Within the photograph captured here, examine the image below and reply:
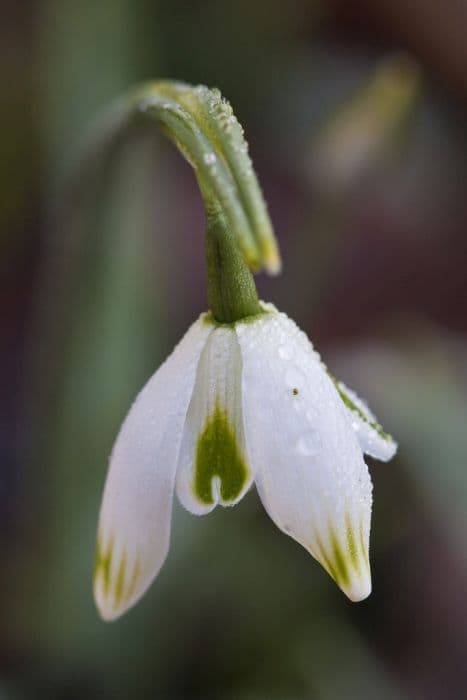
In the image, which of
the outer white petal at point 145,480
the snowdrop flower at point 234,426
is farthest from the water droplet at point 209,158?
the outer white petal at point 145,480

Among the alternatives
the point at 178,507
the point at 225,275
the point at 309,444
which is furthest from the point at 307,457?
the point at 178,507

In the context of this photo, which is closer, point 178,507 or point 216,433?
point 216,433

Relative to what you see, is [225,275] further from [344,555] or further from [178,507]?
[178,507]

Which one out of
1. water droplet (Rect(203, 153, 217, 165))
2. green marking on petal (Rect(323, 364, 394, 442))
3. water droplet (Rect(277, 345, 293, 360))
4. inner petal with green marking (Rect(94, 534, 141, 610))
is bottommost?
→ inner petal with green marking (Rect(94, 534, 141, 610))

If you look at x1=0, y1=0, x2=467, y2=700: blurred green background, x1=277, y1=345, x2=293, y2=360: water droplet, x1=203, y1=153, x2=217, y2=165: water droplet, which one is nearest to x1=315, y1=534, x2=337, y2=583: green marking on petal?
x1=277, y1=345, x2=293, y2=360: water droplet

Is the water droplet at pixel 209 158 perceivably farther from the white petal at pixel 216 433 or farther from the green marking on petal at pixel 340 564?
the green marking on petal at pixel 340 564

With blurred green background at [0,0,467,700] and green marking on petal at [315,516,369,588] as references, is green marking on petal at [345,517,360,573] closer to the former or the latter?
green marking on petal at [315,516,369,588]
